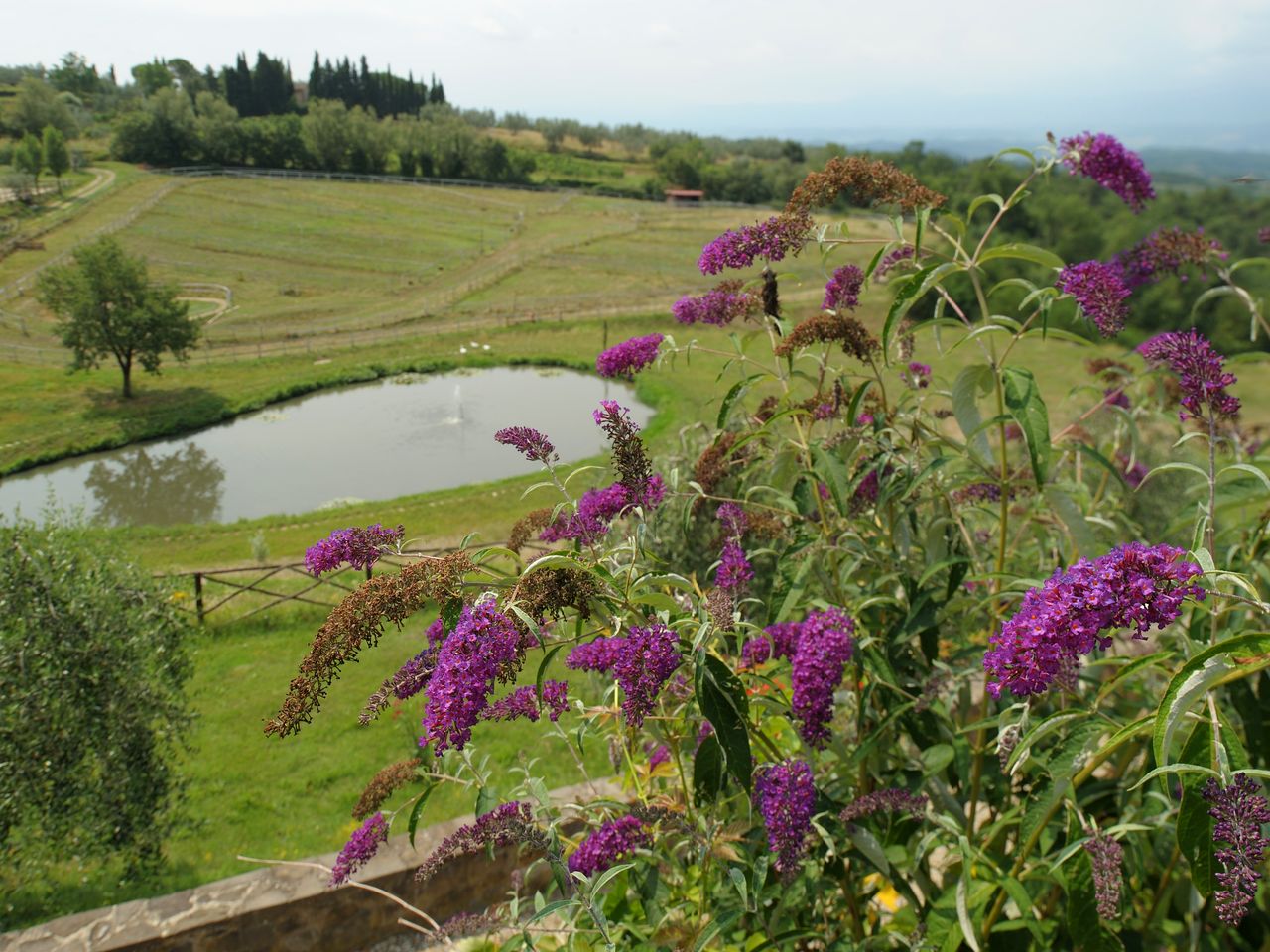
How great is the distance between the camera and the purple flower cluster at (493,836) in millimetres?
1677

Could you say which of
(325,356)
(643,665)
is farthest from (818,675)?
(325,356)

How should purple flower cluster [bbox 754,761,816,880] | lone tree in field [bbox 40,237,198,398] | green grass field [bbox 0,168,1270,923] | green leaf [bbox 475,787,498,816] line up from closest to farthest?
purple flower cluster [bbox 754,761,816,880]
green leaf [bbox 475,787,498,816]
green grass field [bbox 0,168,1270,923]
lone tree in field [bbox 40,237,198,398]

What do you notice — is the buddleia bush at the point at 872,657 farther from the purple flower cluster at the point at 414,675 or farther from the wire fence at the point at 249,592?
the wire fence at the point at 249,592

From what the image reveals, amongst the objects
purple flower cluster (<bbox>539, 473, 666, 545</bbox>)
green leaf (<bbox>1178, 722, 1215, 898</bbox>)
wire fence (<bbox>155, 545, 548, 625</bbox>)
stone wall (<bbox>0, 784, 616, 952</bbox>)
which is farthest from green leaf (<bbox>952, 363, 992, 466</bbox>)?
wire fence (<bbox>155, 545, 548, 625</bbox>)

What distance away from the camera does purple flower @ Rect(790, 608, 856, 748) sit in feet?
6.13

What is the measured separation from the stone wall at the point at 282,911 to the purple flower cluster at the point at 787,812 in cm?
198

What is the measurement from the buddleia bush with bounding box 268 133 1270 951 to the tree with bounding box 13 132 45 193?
47155mm

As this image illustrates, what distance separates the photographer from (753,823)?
2246mm

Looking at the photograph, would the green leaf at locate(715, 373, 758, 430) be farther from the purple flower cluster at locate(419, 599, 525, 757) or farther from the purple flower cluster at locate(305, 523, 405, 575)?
the purple flower cluster at locate(419, 599, 525, 757)

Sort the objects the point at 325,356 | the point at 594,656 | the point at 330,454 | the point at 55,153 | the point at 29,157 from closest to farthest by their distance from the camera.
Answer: the point at 594,656, the point at 330,454, the point at 325,356, the point at 29,157, the point at 55,153

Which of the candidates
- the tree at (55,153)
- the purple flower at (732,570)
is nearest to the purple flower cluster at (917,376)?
the purple flower at (732,570)

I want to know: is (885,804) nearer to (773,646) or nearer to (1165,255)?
(773,646)

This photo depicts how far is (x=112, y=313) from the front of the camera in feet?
63.8

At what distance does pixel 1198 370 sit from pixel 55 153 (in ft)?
168
